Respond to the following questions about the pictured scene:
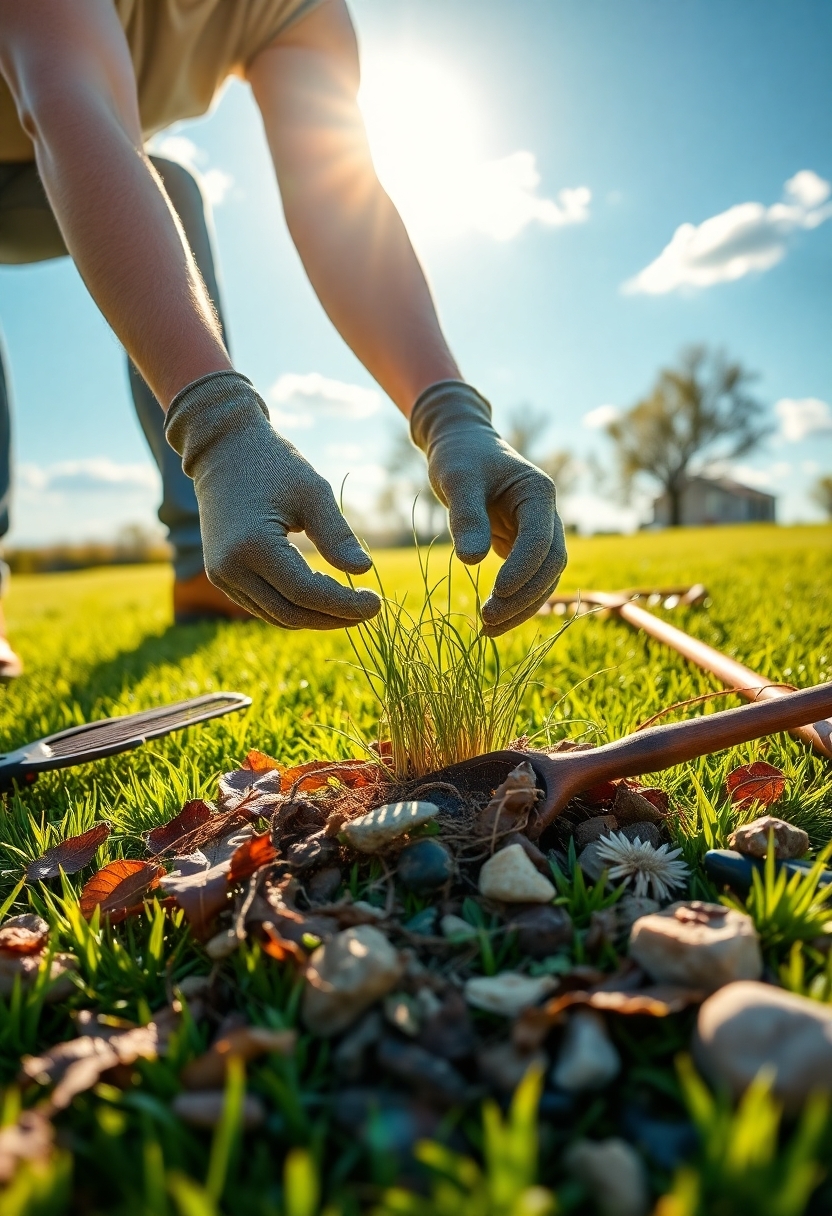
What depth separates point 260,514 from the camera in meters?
1.38

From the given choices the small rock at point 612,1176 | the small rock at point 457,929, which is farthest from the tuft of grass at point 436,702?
the small rock at point 612,1176

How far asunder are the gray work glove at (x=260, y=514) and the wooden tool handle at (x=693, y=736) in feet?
1.61

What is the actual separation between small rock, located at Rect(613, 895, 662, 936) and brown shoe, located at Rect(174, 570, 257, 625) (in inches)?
130

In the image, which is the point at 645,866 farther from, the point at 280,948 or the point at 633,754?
the point at 280,948

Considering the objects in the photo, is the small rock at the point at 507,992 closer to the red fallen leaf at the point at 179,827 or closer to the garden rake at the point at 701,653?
the red fallen leaf at the point at 179,827

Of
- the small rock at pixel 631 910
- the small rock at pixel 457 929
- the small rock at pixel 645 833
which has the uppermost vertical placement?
the small rock at pixel 645 833

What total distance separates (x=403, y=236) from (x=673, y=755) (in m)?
1.70

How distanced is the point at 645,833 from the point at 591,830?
9 centimetres

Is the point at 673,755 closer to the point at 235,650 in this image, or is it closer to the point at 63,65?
the point at 63,65

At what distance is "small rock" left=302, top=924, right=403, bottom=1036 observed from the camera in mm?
784

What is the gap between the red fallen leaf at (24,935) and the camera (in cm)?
99

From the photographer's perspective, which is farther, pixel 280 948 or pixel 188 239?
pixel 188 239

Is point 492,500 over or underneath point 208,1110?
over

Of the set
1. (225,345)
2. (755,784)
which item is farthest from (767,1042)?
(225,345)
